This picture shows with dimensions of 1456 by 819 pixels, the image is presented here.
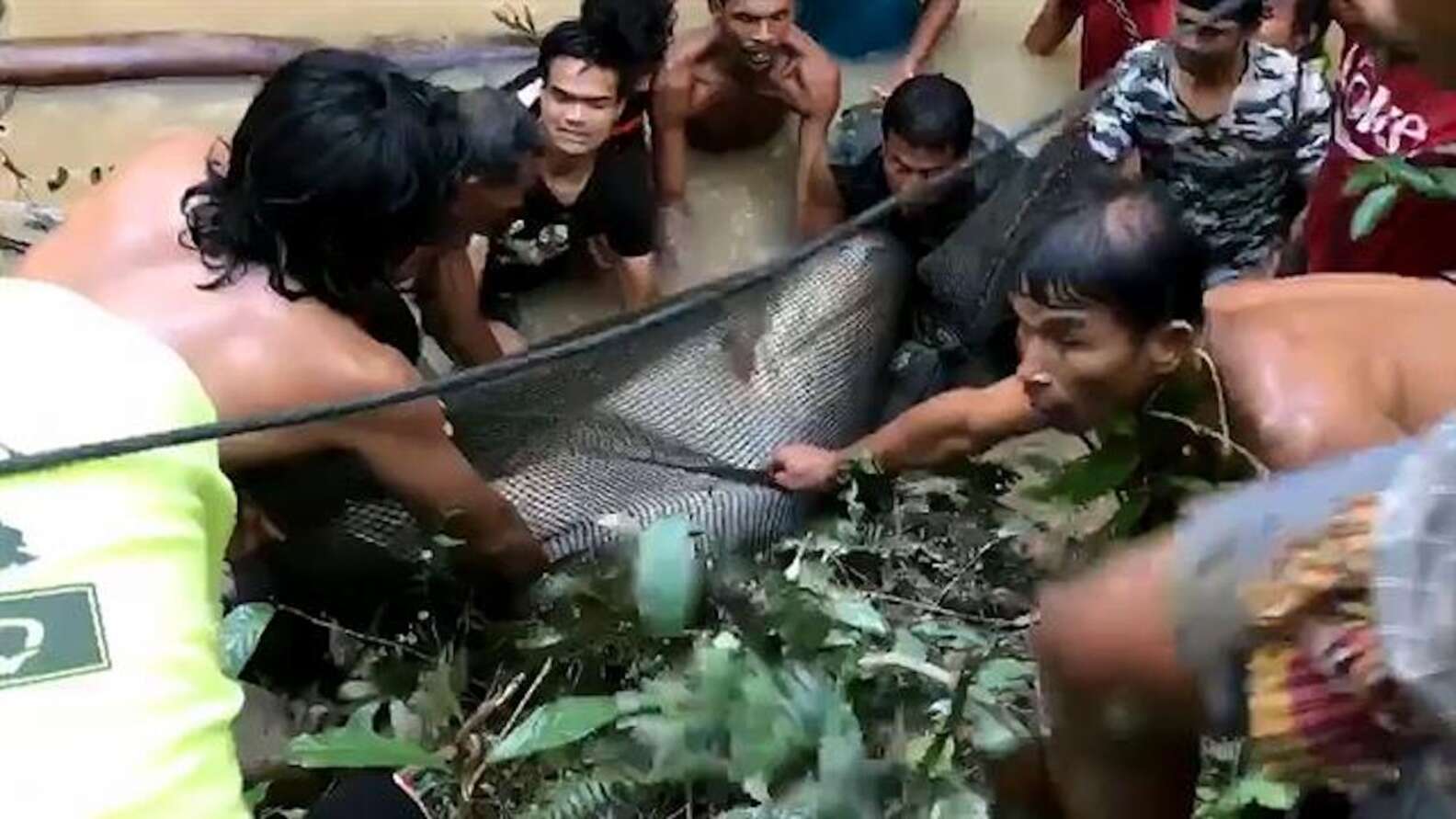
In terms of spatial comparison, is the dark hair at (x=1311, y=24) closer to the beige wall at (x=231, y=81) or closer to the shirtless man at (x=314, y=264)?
the beige wall at (x=231, y=81)

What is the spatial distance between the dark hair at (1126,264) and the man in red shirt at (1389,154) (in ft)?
1.14

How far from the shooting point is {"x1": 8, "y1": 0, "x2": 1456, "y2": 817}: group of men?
1.04 metres

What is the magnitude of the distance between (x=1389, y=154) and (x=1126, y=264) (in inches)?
17.9

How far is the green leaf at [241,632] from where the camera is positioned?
1.72 metres

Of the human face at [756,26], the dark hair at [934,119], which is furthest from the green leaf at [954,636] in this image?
the human face at [756,26]

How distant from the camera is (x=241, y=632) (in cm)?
174

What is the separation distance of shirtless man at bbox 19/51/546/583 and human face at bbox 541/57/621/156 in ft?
2.93

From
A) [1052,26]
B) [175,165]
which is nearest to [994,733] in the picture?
[175,165]

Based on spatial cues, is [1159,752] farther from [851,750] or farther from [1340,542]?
[851,750]

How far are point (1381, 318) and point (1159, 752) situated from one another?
0.90 metres

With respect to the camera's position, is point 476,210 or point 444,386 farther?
point 476,210

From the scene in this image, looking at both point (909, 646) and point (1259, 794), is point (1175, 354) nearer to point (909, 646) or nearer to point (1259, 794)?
point (909, 646)

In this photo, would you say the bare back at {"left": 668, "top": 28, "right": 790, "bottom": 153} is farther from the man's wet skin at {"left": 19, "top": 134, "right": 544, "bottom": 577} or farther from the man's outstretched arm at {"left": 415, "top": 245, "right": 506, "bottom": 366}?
the man's wet skin at {"left": 19, "top": 134, "right": 544, "bottom": 577}

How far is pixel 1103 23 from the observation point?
3.30 metres
